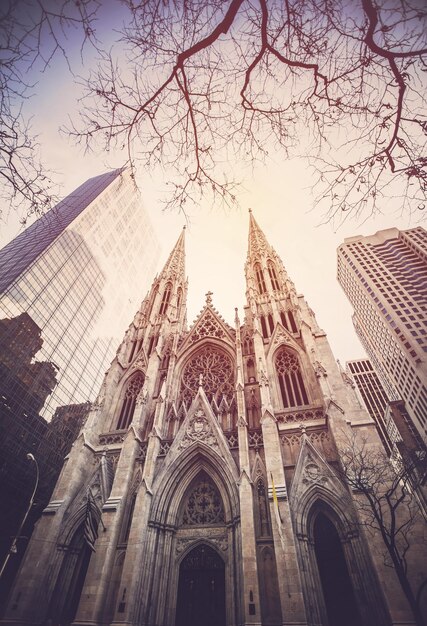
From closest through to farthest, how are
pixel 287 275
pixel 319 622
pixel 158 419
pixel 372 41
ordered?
pixel 372 41
pixel 319 622
pixel 158 419
pixel 287 275

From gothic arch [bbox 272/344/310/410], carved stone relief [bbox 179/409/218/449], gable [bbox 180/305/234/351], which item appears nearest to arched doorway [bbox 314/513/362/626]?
gothic arch [bbox 272/344/310/410]

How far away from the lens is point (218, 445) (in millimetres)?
15719

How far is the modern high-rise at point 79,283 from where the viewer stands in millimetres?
30891

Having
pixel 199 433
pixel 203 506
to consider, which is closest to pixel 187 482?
pixel 203 506

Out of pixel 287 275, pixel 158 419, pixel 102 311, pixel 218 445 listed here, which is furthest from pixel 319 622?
pixel 102 311

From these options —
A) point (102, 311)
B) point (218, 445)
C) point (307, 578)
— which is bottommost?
point (307, 578)

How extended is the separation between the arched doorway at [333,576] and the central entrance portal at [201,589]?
437 cm

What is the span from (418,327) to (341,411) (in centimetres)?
4793

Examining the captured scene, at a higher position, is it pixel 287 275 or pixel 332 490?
pixel 287 275

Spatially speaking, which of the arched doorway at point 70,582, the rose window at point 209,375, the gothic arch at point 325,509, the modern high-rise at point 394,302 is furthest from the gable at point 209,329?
the modern high-rise at point 394,302

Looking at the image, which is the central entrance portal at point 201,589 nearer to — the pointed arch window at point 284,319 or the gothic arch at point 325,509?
the gothic arch at point 325,509

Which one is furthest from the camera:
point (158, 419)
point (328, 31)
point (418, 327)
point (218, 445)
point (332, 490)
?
point (418, 327)

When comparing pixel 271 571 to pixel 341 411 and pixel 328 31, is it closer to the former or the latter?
pixel 341 411

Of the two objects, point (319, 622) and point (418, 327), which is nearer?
point (319, 622)
